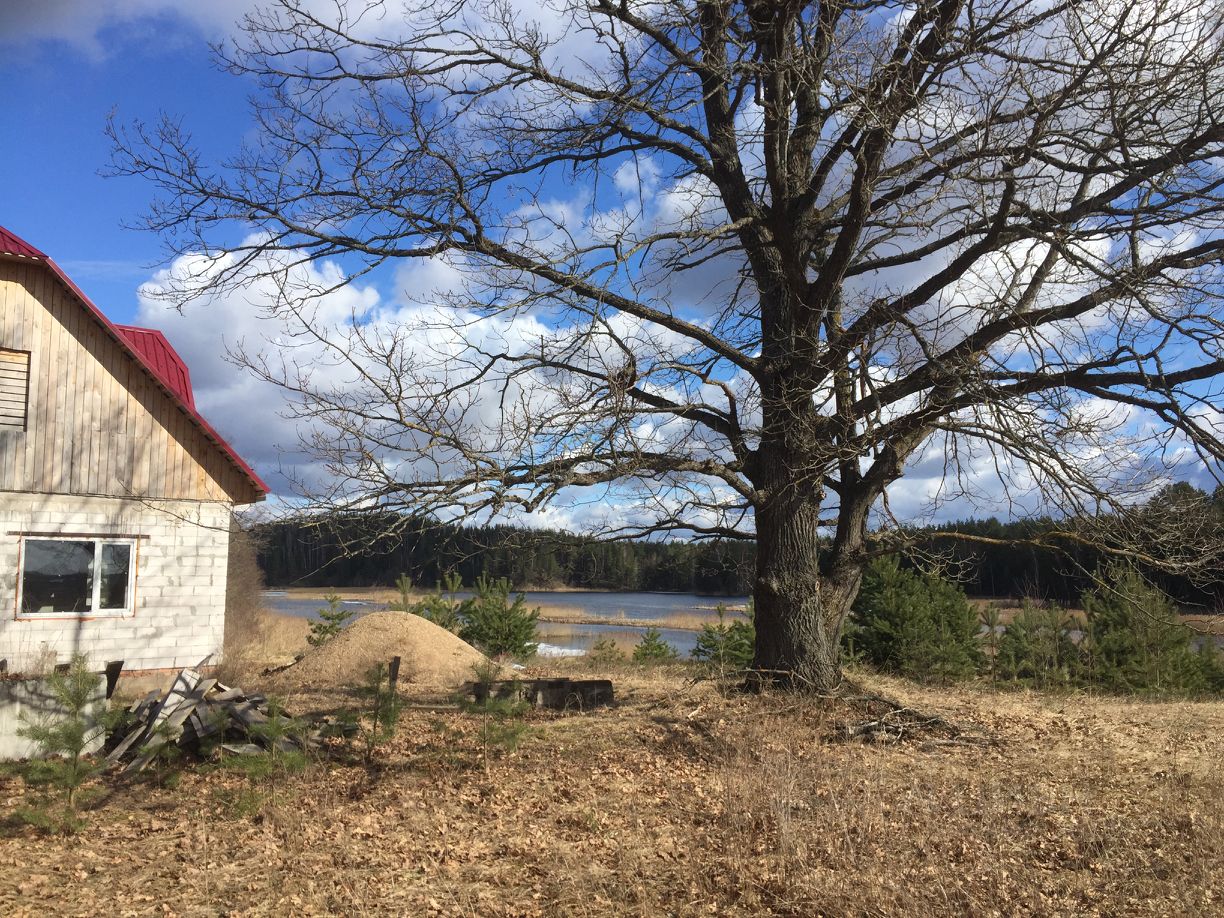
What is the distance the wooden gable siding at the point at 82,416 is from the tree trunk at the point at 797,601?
32.1ft

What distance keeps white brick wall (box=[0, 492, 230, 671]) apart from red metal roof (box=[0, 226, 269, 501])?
1.03 m

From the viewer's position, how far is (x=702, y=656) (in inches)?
846

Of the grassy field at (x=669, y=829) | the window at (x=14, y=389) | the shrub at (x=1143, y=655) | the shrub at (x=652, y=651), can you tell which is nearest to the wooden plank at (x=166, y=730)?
the grassy field at (x=669, y=829)

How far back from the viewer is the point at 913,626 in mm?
17562

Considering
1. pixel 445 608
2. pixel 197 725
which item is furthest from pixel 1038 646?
pixel 197 725

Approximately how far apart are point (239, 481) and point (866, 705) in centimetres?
1104

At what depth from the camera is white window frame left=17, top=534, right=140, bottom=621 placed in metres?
13.7

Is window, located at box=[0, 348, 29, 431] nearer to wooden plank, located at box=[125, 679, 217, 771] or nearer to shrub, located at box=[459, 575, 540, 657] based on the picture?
wooden plank, located at box=[125, 679, 217, 771]

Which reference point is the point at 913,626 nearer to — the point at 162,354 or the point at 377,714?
the point at 377,714

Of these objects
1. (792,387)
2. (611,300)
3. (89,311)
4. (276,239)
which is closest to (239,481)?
(89,311)

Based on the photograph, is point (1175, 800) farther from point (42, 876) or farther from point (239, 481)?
point (239, 481)

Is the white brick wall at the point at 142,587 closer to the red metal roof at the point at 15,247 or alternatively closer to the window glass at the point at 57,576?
the window glass at the point at 57,576

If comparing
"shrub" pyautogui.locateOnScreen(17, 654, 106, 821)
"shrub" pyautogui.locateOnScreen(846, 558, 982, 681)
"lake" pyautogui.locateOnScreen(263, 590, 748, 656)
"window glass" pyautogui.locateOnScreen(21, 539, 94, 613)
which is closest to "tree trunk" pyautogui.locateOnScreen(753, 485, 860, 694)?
"shrub" pyautogui.locateOnScreen(846, 558, 982, 681)

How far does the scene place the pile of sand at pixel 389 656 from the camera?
1477 cm
